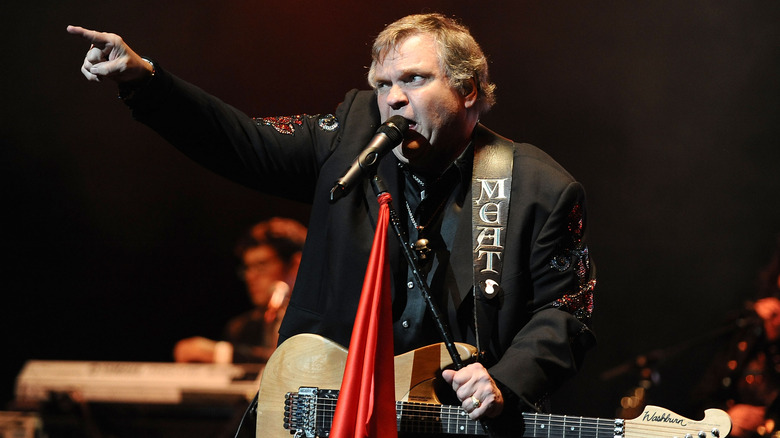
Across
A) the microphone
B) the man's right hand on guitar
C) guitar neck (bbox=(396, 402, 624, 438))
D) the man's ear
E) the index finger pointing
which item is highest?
the man's ear

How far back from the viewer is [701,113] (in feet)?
18.6

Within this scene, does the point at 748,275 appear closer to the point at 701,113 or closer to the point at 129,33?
the point at 701,113

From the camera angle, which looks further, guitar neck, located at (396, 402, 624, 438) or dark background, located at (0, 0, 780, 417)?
dark background, located at (0, 0, 780, 417)

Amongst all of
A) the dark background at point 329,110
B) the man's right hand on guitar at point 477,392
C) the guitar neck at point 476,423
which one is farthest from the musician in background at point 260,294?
the man's right hand on guitar at point 477,392

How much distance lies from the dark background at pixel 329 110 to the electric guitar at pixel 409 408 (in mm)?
3412

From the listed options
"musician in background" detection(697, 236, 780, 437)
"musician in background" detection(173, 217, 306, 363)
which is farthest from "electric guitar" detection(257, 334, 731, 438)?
"musician in background" detection(173, 217, 306, 363)

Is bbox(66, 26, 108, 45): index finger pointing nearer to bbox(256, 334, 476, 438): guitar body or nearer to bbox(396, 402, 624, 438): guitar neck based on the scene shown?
bbox(256, 334, 476, 438): guitar body

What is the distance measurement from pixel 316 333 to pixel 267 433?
0.34 meters

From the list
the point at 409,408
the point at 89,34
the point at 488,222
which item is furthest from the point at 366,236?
the point at 89,34

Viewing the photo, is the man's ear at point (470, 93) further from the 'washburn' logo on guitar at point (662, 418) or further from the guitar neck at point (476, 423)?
the 'washburn' logo on guitar at point (662, 418)

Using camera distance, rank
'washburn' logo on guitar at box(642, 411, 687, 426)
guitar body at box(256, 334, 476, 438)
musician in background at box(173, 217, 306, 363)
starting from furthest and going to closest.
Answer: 1. musician in background at box(173, 217, 306, 363)
2. guitar body at box(256, 334, 476, 438)
3. 'washburn' logo on guitar at box(642, 411, 687, 426)

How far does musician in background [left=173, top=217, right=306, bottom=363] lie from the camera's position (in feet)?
19.5

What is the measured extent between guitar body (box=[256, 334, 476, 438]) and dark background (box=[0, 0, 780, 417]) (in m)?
3.39

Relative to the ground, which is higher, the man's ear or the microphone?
the man's ear
